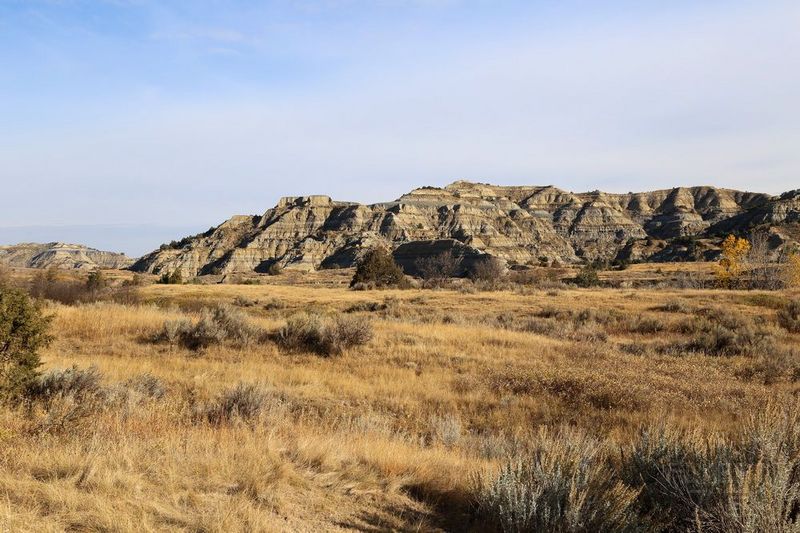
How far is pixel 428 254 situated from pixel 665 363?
3144 inches

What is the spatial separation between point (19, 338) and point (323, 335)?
6835 mm

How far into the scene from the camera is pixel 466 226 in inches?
5153

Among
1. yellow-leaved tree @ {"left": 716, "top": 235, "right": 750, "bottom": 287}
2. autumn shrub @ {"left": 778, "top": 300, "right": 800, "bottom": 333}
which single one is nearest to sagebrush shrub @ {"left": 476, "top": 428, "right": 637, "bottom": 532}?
autumn shrub @ {"left": 778, "top": 300, "right": 800, "bottom": 333}

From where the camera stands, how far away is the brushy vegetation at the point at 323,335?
12.8 metres

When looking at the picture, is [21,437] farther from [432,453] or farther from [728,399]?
[728,399]

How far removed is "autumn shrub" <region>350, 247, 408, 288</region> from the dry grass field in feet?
88.8

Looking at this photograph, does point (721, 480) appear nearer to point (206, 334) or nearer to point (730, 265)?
point (206, 334)

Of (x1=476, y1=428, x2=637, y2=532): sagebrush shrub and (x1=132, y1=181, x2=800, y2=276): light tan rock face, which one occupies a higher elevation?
(x1=132, y1=181, x2=800, y2=276): light tan rock face

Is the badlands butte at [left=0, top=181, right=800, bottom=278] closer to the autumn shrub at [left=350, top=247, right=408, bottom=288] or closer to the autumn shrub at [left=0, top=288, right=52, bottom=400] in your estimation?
the autumn shrub at [left=350, top=247, right=408, bottom=288]

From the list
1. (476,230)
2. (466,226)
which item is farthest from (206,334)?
(466,226)

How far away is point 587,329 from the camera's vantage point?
18125 mm

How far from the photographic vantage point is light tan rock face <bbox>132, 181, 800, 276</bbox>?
114 meters

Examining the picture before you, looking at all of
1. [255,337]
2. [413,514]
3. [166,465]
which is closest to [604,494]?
[413,514]

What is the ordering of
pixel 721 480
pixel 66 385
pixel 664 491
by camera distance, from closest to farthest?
pixel 721 480 < pixel 664 491 < pixel 66 385
